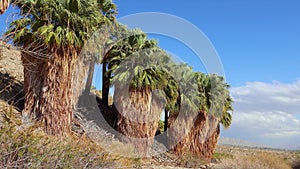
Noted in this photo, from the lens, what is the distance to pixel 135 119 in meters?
19.4

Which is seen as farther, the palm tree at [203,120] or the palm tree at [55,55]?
the palm tree at [203,120]

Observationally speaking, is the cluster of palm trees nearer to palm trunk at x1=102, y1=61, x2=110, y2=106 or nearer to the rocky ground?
palm trunk at x1=102, y1=61, x2=110, y2=106

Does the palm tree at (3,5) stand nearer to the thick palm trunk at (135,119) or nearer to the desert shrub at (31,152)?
the desert shrub at (31,152)

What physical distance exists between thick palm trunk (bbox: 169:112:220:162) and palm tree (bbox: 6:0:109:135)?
9.53 meters

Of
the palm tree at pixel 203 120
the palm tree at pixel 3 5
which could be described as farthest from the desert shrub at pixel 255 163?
the palm tree at pixel 3 5

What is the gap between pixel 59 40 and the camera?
15.6 meters

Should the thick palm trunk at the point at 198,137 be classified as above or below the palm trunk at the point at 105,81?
below

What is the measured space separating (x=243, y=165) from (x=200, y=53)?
368 inches

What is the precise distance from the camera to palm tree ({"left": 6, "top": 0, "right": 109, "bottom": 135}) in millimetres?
15430

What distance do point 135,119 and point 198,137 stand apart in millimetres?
7408

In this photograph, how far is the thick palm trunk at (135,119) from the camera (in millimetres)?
19203

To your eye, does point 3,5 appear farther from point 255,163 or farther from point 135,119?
point 255,163

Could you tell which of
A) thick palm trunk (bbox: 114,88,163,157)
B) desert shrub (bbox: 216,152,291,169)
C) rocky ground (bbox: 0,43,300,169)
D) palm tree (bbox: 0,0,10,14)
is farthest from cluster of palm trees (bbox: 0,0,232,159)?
desert shrub (bbox: 216,152,291,169)

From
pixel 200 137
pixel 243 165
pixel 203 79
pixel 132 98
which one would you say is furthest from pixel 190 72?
pixel 243 165
